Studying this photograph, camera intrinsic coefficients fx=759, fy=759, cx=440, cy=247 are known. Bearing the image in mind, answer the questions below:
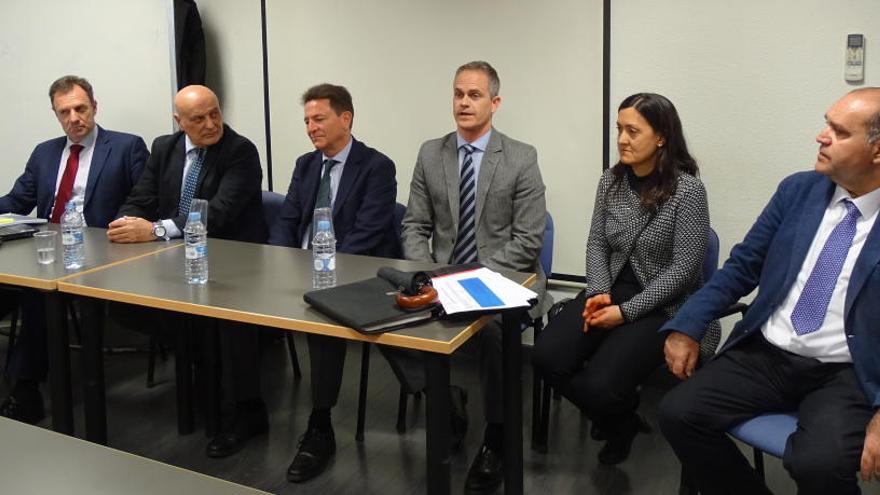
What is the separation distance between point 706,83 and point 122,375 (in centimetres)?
294

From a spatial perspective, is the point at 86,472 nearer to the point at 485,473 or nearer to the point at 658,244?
the point at 485,473

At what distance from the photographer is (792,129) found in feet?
9.89

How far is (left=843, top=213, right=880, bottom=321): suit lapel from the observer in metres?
1.95

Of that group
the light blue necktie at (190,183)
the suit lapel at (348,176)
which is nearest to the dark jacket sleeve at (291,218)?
the suit lapel at (348,176)

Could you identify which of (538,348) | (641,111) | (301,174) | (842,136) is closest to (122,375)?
(301,174)

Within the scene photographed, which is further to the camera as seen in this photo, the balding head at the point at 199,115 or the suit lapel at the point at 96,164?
the suit lapel at the point at 96,164

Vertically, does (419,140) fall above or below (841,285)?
above

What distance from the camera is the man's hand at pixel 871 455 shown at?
1.78 meters

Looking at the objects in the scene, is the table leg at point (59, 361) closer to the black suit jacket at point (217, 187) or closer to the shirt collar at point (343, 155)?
the black suit jacket at point (217, 187)

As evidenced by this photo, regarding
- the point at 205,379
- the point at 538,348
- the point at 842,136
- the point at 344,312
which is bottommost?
the point at 205,379

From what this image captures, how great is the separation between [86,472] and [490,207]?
2.05 metres

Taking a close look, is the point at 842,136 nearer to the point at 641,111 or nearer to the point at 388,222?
the point at 641,111

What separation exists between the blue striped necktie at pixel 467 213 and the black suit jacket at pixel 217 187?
3.14ft

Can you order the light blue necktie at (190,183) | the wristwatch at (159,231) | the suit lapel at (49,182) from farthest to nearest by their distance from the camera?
the suit lapel at (49,182), the light blue necktie at (190,183), the wristwatch at (159,231)
